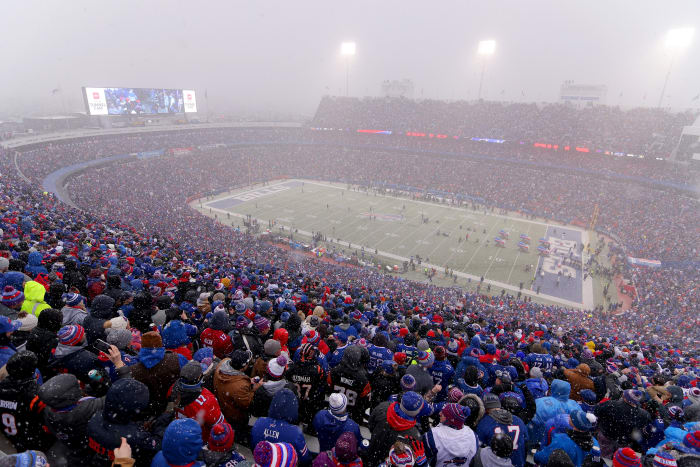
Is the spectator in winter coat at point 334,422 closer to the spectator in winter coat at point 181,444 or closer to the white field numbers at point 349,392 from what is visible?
the white field numbers at point 349,392

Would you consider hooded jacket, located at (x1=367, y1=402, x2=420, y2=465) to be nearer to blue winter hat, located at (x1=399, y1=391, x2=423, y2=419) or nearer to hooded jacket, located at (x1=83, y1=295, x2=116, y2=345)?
blue winter hat, located at (x1=399, y1=391, x2=423, y2=419)

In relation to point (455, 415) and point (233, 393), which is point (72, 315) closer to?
point (233, 393)

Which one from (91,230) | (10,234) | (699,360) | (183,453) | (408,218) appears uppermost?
(183,453)

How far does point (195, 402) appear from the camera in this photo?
4.07 meters

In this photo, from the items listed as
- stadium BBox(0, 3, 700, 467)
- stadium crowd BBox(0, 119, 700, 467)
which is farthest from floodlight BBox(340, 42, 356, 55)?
stadium crowd BBox(0, 119, 700, 467)

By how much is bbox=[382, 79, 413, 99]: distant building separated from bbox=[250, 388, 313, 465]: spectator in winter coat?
10693 cm

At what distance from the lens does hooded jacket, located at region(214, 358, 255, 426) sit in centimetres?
475

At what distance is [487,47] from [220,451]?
287ft

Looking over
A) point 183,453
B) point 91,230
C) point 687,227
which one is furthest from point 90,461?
point 687,227

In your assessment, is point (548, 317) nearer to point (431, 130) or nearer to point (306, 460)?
point (306, 460)

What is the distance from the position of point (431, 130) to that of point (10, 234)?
2707 inches

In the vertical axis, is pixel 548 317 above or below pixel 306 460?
below

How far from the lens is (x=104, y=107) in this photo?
58.1 m

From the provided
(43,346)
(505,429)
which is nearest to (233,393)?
(43,346)
